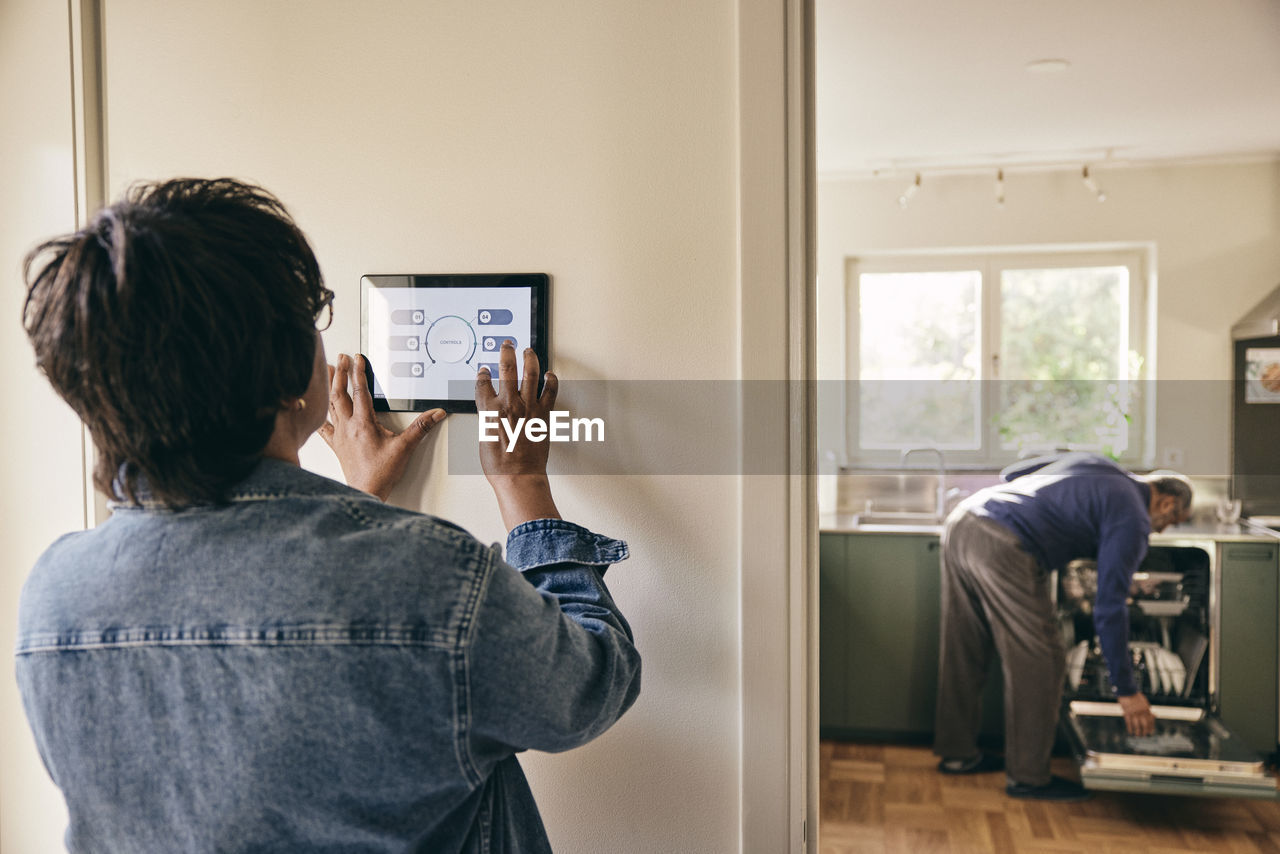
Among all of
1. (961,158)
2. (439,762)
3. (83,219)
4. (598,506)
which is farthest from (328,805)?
(961,158)

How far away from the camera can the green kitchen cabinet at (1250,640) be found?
10.6 feet

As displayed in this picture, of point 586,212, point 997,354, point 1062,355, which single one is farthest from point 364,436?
point 1062,355

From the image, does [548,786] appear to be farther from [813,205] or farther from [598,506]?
[813,205]

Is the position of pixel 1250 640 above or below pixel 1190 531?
below

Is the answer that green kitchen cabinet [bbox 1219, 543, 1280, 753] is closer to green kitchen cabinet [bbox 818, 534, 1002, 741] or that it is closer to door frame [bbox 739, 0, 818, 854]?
green kitchen cabinet [bbox 818, 534, 1002, 741]

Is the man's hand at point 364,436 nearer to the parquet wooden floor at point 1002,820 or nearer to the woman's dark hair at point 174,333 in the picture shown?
the woman's dark hair at point 174,333

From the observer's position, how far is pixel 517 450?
43.4 inches

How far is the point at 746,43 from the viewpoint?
112 cm

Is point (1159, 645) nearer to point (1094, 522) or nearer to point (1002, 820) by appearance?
point (1094, 522)

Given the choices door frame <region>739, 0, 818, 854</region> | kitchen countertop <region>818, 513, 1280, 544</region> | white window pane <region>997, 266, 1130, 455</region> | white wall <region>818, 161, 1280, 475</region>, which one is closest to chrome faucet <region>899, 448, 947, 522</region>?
kitchen countertop <region>818, 513, 1280, 544</region>

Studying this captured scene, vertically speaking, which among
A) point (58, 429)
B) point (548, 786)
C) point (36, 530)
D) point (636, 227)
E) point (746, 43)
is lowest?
point (548, 786)

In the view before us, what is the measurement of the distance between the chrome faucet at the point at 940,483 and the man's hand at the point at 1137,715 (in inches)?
45.1

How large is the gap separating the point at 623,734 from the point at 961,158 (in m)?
3.36

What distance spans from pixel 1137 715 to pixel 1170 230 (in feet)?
6.83
